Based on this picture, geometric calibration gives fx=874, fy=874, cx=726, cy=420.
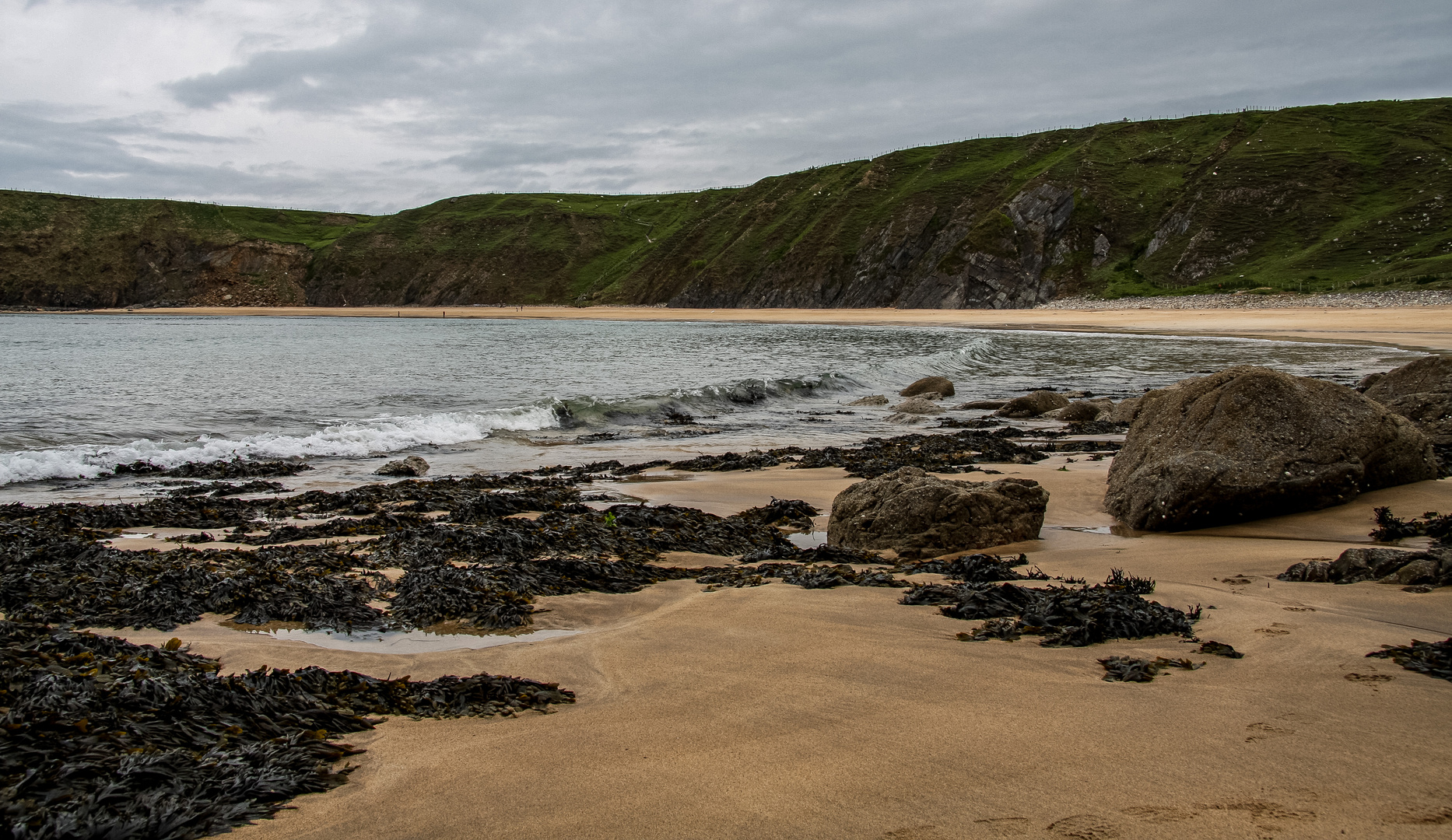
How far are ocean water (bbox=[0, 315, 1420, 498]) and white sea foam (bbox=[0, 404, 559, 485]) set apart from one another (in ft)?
0.13

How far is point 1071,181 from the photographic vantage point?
88.2 m

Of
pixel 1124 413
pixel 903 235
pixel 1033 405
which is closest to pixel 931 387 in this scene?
pixel 1033 405

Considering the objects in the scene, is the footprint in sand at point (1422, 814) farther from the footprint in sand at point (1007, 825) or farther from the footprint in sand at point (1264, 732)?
the footprint in sand at point (1007, 825)

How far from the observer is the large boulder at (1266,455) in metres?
7.18

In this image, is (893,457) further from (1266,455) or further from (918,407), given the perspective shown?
(918,407)

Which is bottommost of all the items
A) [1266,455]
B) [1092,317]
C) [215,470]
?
[215,470]

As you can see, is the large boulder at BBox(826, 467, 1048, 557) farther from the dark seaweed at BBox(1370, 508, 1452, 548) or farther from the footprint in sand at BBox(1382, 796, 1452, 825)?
the footprint in sand at BBox(1382, 796, 1452, 825)

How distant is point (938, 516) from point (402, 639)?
14.0 feet

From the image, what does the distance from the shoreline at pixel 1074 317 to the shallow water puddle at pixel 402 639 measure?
26.3 metres

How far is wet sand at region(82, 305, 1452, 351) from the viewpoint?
36.9 metres

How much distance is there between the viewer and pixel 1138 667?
4059 mm

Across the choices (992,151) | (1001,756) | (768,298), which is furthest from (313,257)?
(1001,756)

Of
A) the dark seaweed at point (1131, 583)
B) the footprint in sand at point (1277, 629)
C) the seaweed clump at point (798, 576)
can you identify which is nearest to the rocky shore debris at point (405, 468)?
the seaweed clump at point (798, 576)

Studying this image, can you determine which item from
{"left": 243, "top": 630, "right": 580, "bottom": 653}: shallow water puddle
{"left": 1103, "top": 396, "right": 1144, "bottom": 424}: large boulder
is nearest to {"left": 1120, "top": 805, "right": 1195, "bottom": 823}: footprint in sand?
{"left": 243, "top": 630, "right": 580, "bottom": 653}: shallow water puddle
